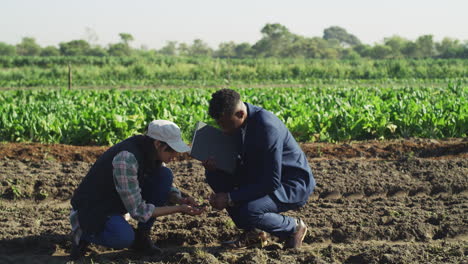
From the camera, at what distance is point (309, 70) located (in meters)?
41.8

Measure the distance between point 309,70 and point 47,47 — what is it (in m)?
52.0

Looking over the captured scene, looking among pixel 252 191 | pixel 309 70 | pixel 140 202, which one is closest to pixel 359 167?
pixel 252 191

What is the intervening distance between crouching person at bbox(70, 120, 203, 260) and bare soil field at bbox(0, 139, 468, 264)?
0.37m

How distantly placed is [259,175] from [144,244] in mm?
1171

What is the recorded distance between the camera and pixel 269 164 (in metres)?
4.13

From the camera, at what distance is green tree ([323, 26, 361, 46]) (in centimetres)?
14950

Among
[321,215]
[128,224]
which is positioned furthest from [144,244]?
[321,215]

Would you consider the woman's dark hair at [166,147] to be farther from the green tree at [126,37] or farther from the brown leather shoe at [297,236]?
the green tree at [126,37]

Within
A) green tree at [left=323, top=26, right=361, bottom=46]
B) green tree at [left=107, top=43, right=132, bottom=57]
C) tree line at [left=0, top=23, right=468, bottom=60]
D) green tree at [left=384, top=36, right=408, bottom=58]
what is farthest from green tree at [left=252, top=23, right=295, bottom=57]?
green tree at [left=323, top=26, right=361, bottom=46]

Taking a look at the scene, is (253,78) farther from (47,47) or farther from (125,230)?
(47,47)

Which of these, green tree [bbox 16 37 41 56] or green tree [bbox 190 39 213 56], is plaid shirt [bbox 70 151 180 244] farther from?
green tree [bbox 190 39 213 56]

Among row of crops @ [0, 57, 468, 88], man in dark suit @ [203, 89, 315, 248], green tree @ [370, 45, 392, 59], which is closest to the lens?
man in dark suit @ [203, 89, 315, 248]

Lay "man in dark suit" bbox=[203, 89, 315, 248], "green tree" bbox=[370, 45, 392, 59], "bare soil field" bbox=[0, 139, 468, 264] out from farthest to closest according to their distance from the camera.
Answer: "green tree" bbox=[370, 45, 392, 59] → "bare soil field" bbox=[0, 139, 468, 264] → "man in dark suit" bbox=[203, 89, 315, 248]

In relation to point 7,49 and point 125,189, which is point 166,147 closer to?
point 125,189
